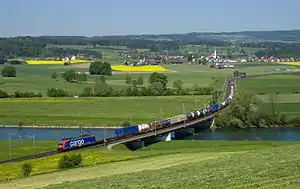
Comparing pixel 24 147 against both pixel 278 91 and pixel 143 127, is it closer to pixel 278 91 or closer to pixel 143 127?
pixel 143 127

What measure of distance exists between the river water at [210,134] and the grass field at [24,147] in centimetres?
550

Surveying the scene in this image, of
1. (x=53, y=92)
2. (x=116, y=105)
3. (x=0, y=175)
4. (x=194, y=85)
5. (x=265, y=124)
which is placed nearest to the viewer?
(x=0, y=175)

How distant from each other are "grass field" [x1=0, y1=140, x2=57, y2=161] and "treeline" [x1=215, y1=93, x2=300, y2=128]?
94.7 feet

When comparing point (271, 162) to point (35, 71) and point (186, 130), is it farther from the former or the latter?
point (35, 71)

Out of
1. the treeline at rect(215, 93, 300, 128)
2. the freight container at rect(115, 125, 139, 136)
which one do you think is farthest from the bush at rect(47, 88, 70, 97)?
the freight container at rect(115, 125, 139, 136)

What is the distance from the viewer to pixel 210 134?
7131 cm

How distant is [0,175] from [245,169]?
Answer: 19.6 metres

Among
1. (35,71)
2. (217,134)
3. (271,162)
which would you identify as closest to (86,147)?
(217,134)

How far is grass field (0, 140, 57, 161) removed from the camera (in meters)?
51.2

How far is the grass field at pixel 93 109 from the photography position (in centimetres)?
7931

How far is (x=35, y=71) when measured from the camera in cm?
16525

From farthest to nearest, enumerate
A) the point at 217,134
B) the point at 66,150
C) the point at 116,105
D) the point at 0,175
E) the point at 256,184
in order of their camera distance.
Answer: the point at 116,105 < the point at 217,134 < the point at 66,150 < the point at 0,175 < the point at 256,184

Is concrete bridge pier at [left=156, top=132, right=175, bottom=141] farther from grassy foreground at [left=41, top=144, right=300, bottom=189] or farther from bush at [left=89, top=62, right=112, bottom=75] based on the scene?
bush at [left=89, top=62, right=112, bottom=75]

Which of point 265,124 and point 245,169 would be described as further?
point 265,124
